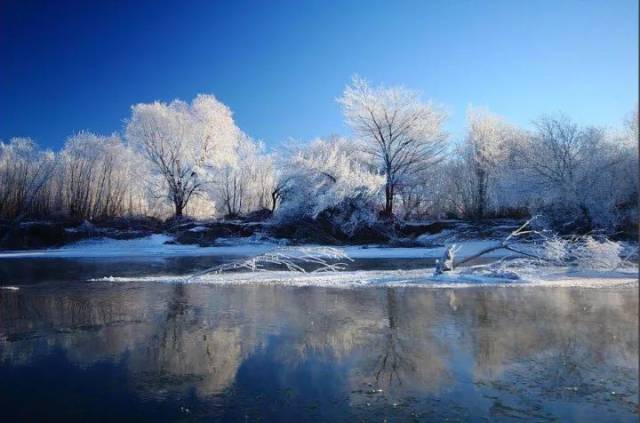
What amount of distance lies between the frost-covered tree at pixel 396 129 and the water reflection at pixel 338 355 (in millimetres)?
26730

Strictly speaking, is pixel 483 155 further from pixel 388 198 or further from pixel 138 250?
pixel 138 250

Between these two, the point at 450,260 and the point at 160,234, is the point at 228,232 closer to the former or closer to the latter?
the point at 160,234

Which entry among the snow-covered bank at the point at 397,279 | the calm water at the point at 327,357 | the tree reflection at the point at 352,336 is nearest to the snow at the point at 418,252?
the snow-covered bank at the point at 397,279

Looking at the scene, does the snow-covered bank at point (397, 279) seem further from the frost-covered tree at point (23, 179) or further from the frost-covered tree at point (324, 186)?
the frost-covered tree at point (23, 179)

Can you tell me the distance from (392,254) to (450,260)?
8795mm

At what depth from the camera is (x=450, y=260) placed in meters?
14.0

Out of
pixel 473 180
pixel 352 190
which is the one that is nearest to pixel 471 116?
pixel 473 180

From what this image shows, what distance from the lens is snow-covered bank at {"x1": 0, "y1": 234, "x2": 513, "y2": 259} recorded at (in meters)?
23.0

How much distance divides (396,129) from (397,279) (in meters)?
24.6

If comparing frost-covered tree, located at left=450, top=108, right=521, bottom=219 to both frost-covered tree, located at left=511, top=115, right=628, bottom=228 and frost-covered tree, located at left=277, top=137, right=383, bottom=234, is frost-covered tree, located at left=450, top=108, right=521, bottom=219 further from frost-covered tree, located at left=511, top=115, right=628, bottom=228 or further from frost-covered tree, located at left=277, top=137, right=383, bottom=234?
frost-covered tree, located at left=277, top=137, right=383, bottom=234

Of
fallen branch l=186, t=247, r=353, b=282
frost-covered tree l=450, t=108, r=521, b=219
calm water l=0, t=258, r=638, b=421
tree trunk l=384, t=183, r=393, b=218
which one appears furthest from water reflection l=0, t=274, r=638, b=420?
frost-covered tree l=450, t=108, r=521, b=219

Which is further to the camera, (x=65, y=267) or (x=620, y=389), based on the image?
(x=65, y=267)

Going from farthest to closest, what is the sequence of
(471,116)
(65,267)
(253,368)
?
(471,116) < (65,267) < (253,368)

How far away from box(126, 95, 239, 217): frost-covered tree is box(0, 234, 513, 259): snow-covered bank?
988 cm
